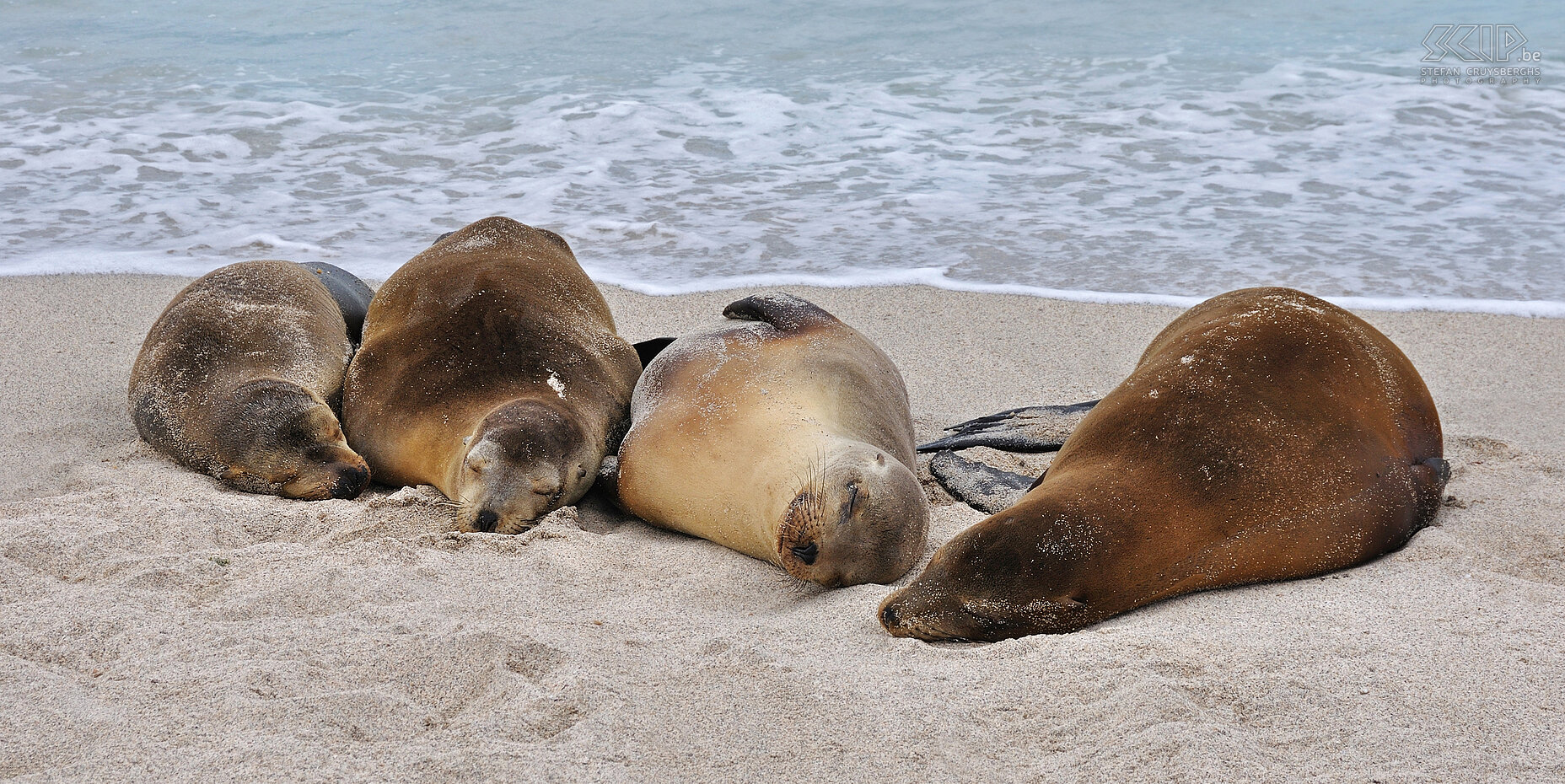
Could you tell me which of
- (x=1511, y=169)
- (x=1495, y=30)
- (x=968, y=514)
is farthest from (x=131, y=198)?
(x=1495, y=30)

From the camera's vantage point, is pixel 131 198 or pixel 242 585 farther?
pixel 131 198

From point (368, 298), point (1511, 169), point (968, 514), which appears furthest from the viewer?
point (1511, 169)

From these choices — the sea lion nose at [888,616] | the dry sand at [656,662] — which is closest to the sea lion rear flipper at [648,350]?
the dry sand at [656,662]

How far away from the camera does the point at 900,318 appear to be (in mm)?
6094

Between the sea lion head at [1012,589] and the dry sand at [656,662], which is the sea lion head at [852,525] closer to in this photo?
the dry sand at [656,662]

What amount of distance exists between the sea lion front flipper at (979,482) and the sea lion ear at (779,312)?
654 mm

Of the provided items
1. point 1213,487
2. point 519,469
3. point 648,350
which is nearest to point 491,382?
point 519,469

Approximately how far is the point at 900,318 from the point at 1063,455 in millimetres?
2869

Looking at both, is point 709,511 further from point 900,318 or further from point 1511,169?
point 1511,169

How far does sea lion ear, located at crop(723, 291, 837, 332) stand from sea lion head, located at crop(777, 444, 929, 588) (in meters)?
1.21

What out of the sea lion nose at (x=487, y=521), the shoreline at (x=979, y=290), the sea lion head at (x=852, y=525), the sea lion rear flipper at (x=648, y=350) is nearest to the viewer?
the sea lion head at (x=852, y=525)

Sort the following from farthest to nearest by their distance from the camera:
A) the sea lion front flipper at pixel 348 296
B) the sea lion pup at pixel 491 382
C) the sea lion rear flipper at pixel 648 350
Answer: the sea lion front flipper at pixel 348 296, the sea lion rear flipper at pixel 648 350, the sea lion pup at pixel 491 382

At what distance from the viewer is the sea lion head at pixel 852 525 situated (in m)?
2.94

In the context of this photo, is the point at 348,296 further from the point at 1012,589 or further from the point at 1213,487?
the point at 1213,487
